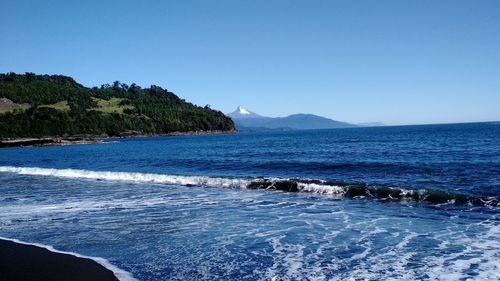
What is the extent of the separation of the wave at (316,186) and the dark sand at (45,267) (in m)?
15.2

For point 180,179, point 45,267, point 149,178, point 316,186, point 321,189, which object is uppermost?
point 45,267

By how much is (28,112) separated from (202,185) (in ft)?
538

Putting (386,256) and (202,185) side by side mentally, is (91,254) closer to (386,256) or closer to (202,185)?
(386,256)

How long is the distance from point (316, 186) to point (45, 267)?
17.0 metres

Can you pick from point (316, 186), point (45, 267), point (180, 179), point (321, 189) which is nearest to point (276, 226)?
point (45, 267)

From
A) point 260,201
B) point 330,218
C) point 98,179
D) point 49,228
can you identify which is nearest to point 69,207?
point 49,228

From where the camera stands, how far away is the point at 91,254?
11398 millimetres

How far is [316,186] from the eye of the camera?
2462 centimetres

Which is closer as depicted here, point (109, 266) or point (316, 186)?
point (109, 266)

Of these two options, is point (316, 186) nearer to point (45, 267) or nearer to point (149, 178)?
point (149, 178)

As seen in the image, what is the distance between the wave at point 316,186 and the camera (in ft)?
63.6

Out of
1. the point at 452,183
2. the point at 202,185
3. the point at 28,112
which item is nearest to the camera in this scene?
the point at 452,183

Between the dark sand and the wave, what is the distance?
15162 mm

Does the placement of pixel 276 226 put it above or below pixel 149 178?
above
